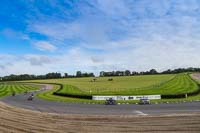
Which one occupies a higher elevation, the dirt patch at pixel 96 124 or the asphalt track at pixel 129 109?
the dirt patch at pixel 96 124

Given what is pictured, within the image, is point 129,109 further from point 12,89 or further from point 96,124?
point 12,89

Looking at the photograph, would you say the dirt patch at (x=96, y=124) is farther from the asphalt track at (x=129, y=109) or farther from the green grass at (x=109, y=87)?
the green grass at (x=109, y=87)

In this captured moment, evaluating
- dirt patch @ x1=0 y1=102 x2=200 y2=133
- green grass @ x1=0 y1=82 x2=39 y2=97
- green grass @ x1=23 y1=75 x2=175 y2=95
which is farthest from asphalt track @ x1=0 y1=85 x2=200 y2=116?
green grass @ x1=0 y1=82 x2=39 y2=97

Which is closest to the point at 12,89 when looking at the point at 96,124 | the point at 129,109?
the point at 129,109

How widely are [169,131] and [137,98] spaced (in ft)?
133

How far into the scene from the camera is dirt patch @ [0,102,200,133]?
20781mm

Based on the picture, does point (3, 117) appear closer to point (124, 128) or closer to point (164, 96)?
point (124, 128)

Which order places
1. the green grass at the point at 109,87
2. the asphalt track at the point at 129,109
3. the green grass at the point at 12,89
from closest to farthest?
the asphalt track at the point at 129,109
the green grass at the point at 109,87
the green grass at the point at 12,89

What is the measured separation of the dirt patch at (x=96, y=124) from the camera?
20781 millimetres

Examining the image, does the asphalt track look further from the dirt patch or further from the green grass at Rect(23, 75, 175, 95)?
the green grass at Rect(23, 75, 175, 95)

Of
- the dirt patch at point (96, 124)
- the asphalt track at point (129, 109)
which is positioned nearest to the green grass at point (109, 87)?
the asphalt track at point (129, 109)

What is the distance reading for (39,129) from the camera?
20359mm

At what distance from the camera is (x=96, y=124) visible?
23.3 metres

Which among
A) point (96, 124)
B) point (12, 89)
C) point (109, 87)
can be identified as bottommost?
point (96, 124)
